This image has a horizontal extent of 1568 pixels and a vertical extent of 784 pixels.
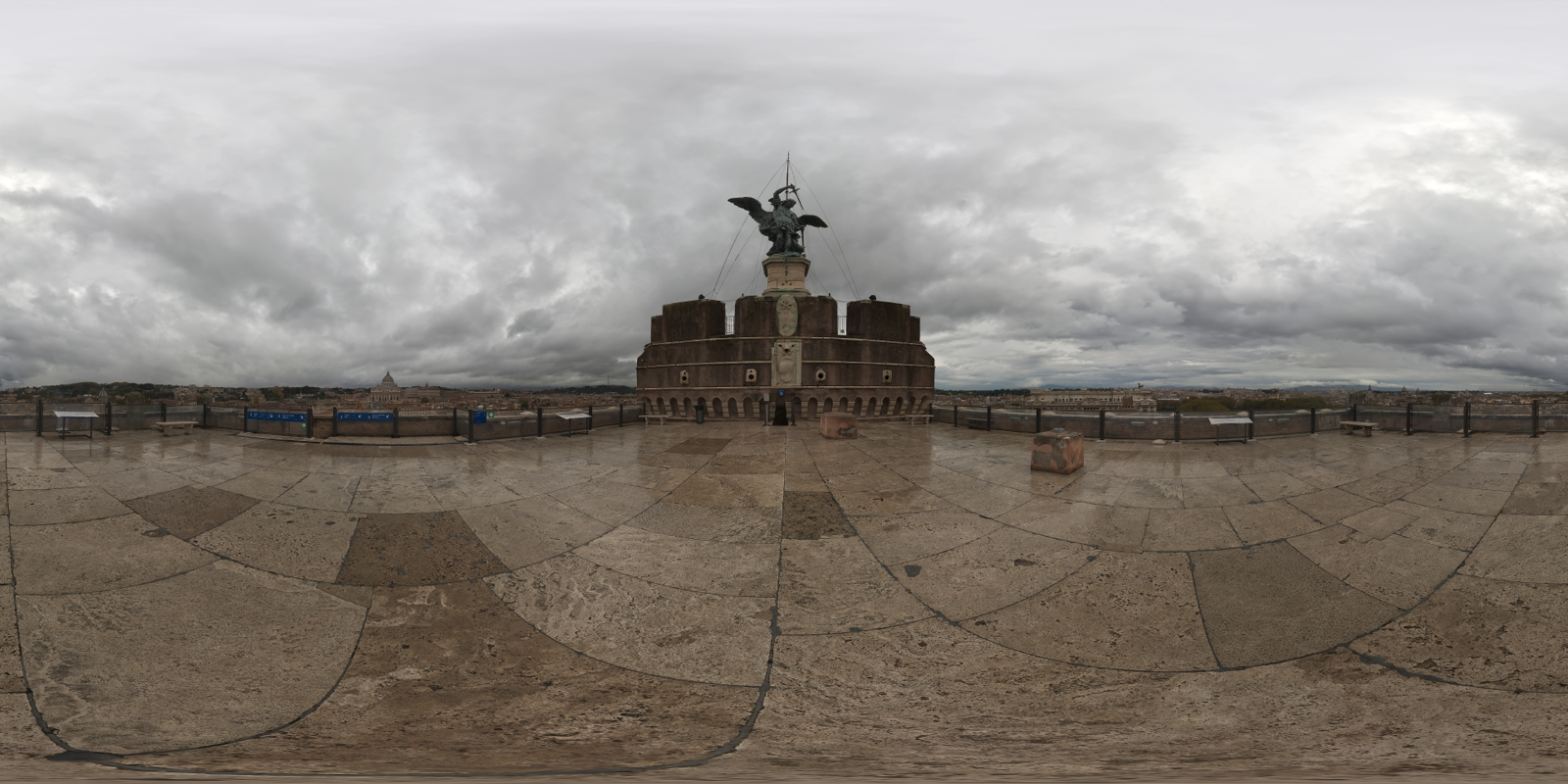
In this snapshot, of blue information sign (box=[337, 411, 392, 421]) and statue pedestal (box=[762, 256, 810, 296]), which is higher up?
statue pedestal (box=[762, 256, 810, 296])

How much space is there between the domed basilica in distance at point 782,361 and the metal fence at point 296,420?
34.1 feet

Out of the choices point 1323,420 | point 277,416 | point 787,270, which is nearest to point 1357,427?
point 1323,420

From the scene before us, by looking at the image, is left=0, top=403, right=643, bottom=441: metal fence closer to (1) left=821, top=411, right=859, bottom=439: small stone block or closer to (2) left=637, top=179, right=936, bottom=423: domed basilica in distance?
(1) left=821, top=411, right=859, bottom=439: small stone block

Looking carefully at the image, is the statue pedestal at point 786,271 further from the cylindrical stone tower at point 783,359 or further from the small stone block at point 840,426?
the small stone block at point 840,426

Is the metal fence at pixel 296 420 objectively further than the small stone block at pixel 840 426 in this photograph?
No

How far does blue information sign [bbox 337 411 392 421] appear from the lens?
47.9ft

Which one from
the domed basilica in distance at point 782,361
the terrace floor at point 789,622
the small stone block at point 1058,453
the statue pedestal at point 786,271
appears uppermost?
the statue pedestal at point 786,271

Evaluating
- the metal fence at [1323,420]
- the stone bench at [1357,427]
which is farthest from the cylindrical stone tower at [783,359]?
the stone bench at [1357,427]

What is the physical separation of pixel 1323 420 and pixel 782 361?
1877cm

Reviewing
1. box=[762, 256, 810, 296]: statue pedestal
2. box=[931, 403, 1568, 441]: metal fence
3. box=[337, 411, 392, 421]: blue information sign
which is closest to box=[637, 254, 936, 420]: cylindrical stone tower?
box=[762, 256, 810, 296]: statue pedestal

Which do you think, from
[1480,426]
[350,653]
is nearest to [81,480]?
[350,653]

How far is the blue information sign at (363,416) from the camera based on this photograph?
47.9ft

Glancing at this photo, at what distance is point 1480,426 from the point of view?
1420 centimetres

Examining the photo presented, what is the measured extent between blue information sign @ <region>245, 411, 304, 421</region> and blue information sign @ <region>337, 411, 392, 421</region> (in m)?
1.04
